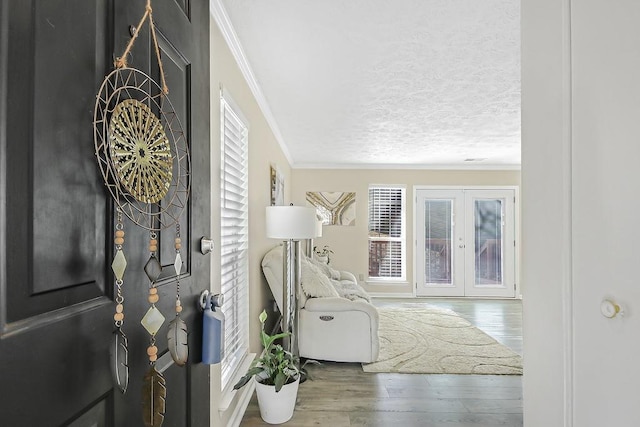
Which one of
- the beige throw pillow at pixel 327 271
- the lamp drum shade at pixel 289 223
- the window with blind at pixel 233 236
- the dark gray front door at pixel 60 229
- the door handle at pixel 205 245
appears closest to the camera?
the dark gray front door at pixel 60 229

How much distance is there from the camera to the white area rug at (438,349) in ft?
10.7

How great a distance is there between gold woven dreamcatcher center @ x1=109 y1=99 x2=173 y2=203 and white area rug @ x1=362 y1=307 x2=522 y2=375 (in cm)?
292

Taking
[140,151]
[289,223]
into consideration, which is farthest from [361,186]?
[140,151]

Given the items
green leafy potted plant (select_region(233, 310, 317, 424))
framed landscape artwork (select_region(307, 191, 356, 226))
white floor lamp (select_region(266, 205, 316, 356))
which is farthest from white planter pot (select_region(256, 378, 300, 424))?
framed landscape artwork (select_region(307, 191, 356, 226))

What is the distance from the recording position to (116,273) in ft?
2.16

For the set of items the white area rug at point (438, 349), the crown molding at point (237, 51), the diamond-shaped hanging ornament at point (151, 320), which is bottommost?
the white area rug at point (438, 349)

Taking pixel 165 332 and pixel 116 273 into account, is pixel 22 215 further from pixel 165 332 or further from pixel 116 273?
pixel 165 332

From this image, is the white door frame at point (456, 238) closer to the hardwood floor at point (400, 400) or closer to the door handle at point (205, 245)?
the hardwood floor at point (400, 400)

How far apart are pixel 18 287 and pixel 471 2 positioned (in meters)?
2.08

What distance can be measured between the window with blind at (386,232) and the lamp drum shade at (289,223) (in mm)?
4042

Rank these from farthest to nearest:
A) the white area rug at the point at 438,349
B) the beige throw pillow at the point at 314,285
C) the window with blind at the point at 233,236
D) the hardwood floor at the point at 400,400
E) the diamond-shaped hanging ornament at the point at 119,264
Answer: the beige throw pillow at the point at 314,285
the white area rug at the point at 438,349
the hardwood floor at the point at 400,400
the window with blind at the point at 233,236
the diamond-shaped hanging ornament at the point at 119,264

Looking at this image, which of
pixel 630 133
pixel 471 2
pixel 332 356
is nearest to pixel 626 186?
pixel 630 133

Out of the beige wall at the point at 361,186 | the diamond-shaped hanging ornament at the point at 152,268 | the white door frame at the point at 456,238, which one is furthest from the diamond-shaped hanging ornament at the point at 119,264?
the white door frame at the point at 456,238

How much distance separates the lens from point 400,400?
268 centimetres
